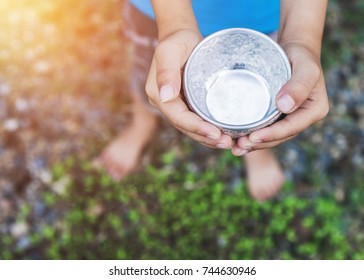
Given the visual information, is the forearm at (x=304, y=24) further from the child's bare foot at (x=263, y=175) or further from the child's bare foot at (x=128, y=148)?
the child's bare foot at (x=128, y=148)

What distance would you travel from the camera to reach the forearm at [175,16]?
1.48 m

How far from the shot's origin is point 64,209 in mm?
2518

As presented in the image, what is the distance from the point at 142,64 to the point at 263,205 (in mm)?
975

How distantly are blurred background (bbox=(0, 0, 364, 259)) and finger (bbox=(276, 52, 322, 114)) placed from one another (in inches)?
48.9

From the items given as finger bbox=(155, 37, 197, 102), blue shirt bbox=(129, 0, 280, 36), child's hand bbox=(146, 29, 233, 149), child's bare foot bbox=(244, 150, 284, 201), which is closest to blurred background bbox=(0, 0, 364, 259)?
child's bare foot bbox=(244, 150, 284, 201)

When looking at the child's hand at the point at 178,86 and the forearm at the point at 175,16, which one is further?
the forearm at the point at 175,16

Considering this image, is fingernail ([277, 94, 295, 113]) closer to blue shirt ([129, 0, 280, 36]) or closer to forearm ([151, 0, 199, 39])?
forearm ([151, 0, 199, 39])

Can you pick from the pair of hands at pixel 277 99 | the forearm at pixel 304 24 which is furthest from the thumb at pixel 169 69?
the forearm at pixel 304 24

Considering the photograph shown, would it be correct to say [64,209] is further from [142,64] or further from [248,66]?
[248,66]

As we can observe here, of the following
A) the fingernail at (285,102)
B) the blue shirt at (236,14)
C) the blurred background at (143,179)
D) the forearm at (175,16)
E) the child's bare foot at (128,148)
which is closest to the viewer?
the fingernail at (285,102)

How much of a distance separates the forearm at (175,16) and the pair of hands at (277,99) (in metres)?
0.03

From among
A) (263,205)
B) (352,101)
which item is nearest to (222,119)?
(263,205)

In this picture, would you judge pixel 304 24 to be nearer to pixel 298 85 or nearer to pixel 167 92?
pixel 298 85

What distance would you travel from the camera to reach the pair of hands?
1.33m
